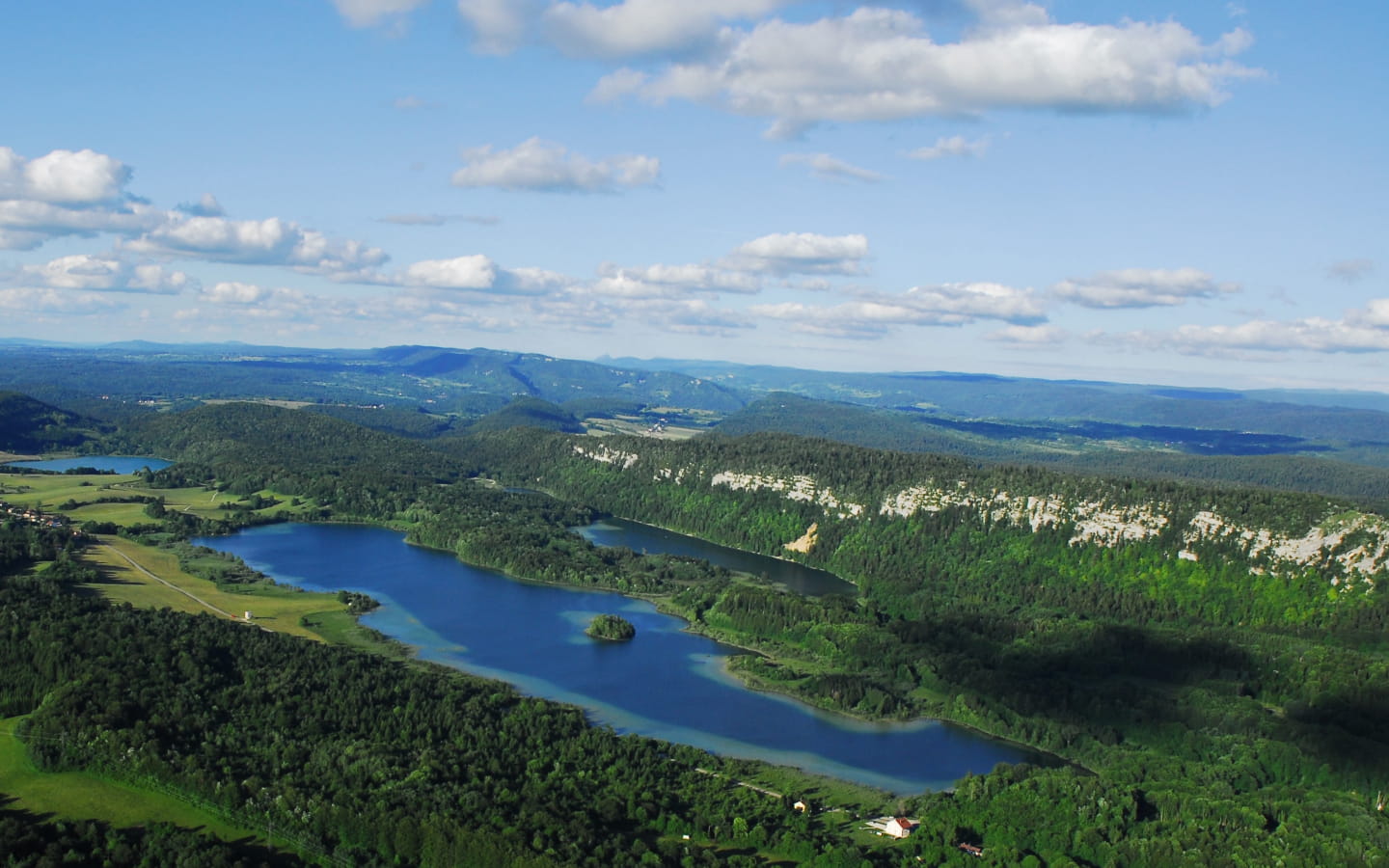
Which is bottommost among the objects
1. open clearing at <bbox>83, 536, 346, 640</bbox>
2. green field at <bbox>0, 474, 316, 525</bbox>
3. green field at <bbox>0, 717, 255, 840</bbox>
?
green field at <bbox>0, 717, 255, 840</bbox>

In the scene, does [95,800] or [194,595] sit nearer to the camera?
[95,800]

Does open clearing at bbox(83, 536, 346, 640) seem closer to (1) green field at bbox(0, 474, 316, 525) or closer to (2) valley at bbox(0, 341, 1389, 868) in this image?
(2) valley at bbox(0, 341, 1389, 868)

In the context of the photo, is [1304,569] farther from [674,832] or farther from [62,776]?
[62,776]

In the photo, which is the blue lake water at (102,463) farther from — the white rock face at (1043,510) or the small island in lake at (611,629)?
the white rock face at (1043,510)

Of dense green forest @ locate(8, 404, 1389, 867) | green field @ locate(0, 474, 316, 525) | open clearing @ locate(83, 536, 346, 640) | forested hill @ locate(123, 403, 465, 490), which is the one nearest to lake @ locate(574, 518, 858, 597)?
dense green forest @ locate(8, 404, 1389, 867)

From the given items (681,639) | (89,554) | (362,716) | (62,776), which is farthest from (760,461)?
(62,776)

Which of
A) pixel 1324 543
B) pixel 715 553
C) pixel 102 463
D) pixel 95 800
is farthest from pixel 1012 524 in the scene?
pixel 102 463

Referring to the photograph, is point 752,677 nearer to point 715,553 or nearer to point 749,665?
point 749,665
